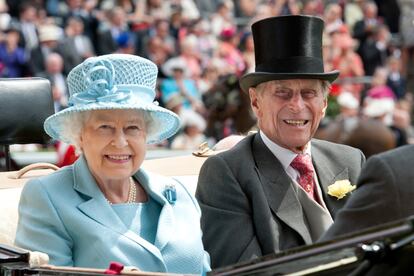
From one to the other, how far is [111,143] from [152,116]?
0.20 meters

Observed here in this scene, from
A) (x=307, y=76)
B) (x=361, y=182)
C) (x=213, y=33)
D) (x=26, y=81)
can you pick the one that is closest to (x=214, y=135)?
(x=213, y=33)

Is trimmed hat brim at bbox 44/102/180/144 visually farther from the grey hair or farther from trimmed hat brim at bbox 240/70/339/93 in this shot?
trimmed hat brim at bbox 240/70/339/93

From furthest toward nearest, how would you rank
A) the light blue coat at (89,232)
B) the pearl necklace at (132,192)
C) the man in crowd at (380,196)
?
the pearl necklace at (132,192) < the light blue coat at (89,232) < the man in crowd at (380,196)

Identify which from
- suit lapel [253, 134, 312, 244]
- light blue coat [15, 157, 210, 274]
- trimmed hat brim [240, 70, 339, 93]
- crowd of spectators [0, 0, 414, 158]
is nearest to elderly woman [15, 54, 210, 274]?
light blue coat [15, 157, 210, 274]

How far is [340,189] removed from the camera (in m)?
4.21

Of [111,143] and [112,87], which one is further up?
[112,87]

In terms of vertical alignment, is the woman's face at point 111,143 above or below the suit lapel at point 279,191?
above

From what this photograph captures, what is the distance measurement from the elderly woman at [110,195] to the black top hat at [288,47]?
0.55 meters

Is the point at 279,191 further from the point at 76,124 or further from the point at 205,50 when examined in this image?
the point at 205,50

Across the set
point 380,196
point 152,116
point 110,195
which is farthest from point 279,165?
point 380,196

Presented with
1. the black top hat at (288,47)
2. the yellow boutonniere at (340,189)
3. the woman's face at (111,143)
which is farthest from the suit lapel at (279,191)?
the woman's face at (111,143)

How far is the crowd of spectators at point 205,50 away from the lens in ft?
38.5

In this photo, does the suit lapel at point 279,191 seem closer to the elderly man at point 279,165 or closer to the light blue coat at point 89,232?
the elderly man at point 279,165

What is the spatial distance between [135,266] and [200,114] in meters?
8.65
